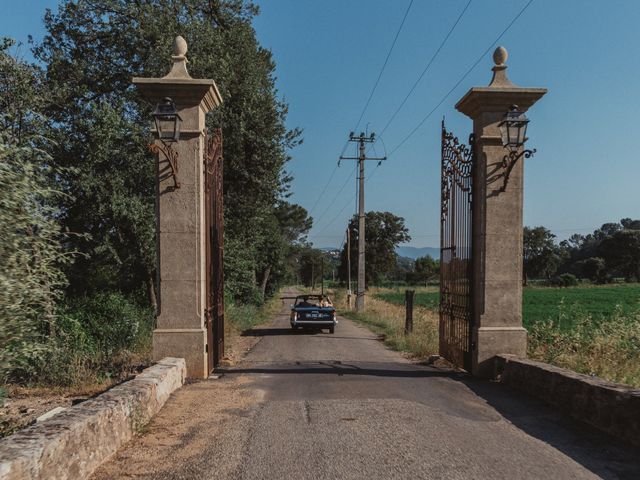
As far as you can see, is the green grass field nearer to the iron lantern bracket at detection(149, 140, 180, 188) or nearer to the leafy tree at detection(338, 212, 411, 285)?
the iron lantern bracket at detection(149, 140, 180, 188)

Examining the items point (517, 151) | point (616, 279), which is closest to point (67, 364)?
point (517, 151)

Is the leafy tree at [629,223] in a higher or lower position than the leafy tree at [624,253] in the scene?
higher

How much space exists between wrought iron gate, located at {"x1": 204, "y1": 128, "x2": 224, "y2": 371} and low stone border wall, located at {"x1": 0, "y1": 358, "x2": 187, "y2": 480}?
2.62m

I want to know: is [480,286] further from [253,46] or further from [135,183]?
[253,46]

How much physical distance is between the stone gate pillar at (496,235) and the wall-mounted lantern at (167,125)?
4552 mm

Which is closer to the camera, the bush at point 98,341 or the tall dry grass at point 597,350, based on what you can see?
the tall dry grass at point 597,350

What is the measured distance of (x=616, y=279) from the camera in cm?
8438

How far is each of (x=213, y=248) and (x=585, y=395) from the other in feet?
20.7

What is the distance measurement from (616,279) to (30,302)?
93.1 meters

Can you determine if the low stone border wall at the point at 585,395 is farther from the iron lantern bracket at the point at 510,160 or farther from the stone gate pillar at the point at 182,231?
the stone gate pillar at the point at 182,231

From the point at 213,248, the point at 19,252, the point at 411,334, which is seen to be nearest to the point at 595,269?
the point at 411,334

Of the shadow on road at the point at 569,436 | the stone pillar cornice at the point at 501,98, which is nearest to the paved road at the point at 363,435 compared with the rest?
the shadow on road at the point at 569,436

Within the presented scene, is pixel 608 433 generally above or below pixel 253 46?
below

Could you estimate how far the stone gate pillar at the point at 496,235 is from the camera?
8531mm
